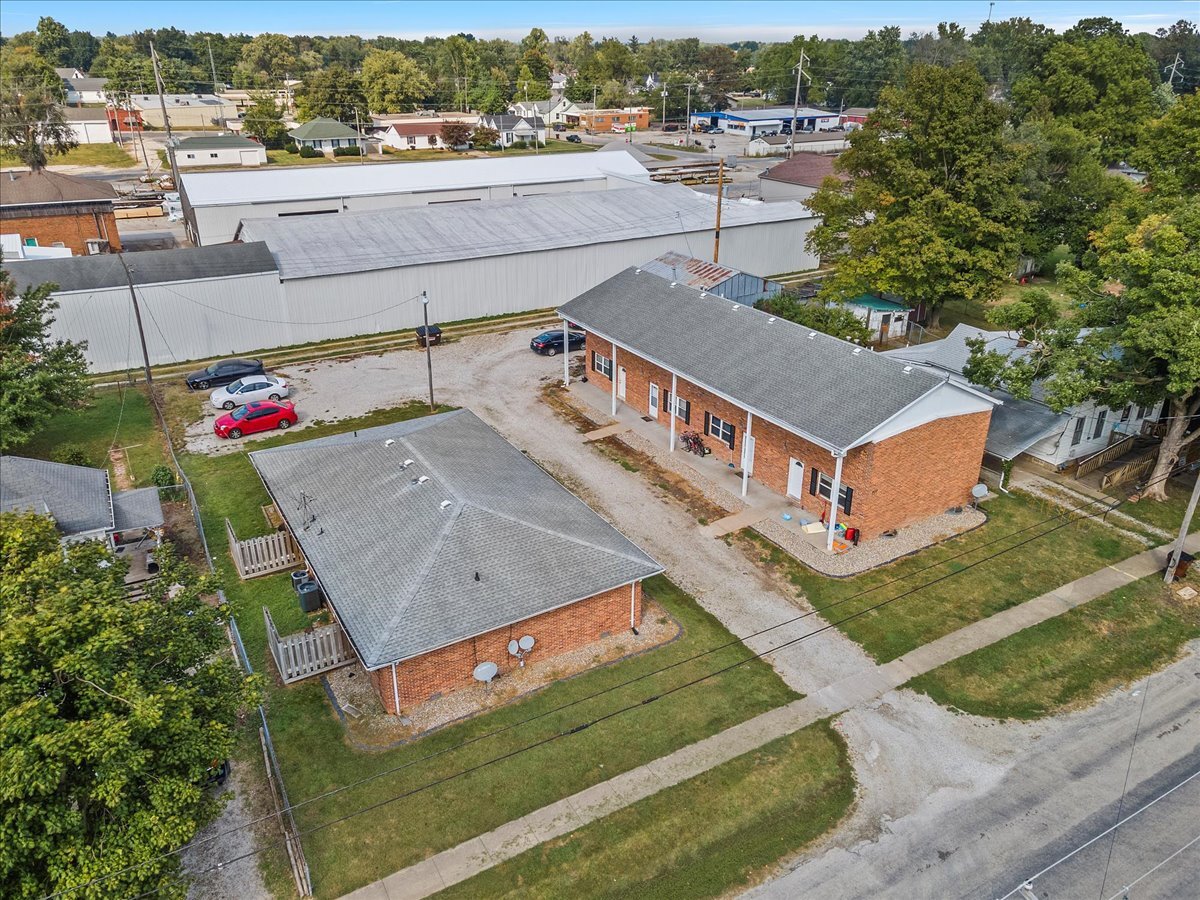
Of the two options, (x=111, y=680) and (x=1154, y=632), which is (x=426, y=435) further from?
(x=1154, y=632)

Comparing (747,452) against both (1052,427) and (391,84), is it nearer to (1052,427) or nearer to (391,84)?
(1052,427)

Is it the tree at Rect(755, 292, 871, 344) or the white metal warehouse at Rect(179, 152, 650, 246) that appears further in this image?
the white metal warehouse at Rect(179, 152, 650, 246)

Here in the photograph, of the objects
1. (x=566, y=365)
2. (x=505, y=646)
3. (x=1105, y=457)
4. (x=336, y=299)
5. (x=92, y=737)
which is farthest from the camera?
(x=336, y=299)

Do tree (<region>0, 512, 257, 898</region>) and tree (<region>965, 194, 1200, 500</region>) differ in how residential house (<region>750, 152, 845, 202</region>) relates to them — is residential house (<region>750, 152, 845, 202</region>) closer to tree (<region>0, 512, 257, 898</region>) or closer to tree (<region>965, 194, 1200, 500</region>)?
tree (<region>965, 194, 1200, 500</region>)

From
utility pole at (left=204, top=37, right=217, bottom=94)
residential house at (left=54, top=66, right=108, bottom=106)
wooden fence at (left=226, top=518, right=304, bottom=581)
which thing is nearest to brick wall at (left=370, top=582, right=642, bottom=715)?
wooden fence at (left=226, top=518, right=304, bottom=581)

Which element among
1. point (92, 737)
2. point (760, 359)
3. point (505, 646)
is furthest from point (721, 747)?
point (760, 359)

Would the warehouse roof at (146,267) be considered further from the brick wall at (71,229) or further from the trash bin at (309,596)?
the trash bin at (309,596)
